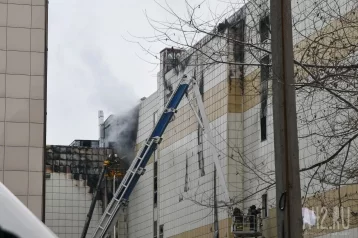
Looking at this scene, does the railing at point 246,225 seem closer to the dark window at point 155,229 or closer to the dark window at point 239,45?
the dark window at point 239,45

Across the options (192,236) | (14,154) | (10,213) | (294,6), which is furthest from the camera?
(192,236)

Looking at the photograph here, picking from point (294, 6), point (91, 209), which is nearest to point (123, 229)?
point (91, 209)

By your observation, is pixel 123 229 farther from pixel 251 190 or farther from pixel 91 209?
pixel 251 190

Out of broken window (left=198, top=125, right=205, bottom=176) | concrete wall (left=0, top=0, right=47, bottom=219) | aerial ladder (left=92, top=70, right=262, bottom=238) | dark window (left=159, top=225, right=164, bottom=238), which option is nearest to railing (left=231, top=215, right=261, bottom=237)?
aerial ladder (left=92, top=70, right=262, bottom=238)

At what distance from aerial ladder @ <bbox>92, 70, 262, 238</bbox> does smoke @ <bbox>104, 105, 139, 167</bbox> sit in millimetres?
6360

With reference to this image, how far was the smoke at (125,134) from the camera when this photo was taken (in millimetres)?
41938

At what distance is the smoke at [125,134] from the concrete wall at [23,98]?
1010 inches

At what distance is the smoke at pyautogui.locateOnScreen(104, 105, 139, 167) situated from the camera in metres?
41.9

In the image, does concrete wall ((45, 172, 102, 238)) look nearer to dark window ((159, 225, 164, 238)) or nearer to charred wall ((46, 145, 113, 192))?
charred wall ((46, 145, 113, 192))

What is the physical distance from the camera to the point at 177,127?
34.1 meters

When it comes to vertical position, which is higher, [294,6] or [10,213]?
[294,6]

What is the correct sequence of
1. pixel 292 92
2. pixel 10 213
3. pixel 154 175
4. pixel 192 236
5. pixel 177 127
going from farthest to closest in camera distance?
pixel 154 175 → pixel 177 127 → pixel 192 236 → pixel 292 92 → pixel 10 213

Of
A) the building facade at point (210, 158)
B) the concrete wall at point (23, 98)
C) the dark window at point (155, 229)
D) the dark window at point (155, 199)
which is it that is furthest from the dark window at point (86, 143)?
the concrete wall at point (23, 98)

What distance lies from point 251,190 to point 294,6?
730 centimetres
